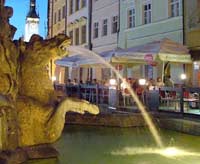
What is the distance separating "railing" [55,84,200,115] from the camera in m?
12.6

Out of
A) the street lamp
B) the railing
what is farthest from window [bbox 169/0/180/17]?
the railing

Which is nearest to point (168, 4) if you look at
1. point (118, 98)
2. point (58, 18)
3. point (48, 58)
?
point (118, 98)

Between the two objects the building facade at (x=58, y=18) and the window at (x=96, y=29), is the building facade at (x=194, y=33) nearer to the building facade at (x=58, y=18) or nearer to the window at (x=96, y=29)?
the window at (x=96, y=29)

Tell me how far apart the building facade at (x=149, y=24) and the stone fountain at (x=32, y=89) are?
1356 centimetres

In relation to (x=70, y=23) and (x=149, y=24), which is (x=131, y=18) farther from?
(x=70, y=23)

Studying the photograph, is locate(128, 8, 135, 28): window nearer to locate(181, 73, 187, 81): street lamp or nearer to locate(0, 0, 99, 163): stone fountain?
locate(181, 73, 187, 81): street lamp

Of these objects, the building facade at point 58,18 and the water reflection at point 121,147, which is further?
the building facade at point 58,18

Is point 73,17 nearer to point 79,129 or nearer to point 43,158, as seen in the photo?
point 79,129

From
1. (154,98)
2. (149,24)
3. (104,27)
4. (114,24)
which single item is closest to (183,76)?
(149,24)

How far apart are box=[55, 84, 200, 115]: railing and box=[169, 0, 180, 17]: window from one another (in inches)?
260

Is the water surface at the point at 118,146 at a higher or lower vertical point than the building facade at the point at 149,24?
lower

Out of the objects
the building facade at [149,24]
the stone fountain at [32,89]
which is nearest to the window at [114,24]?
the building facade at [149,24]

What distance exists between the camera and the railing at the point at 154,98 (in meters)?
12.6

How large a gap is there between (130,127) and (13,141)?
601cm
